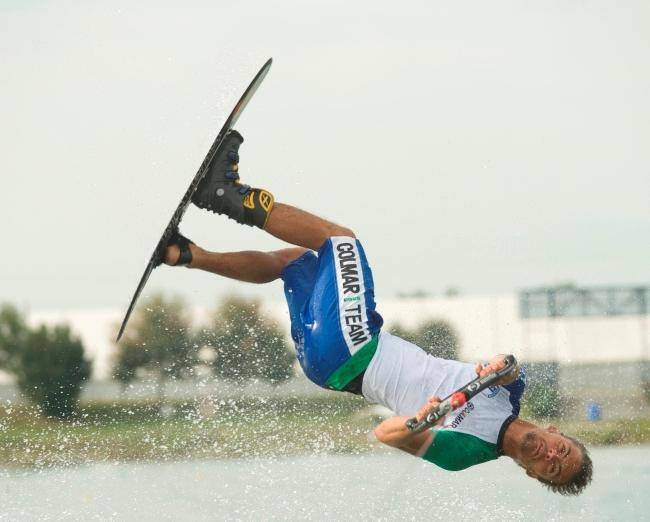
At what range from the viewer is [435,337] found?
13.7 metres

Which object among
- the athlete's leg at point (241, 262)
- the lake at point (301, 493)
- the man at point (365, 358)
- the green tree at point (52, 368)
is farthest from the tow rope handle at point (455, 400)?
the green tree at point (52, 368)

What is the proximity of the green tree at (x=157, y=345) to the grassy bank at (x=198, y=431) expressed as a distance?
70cm

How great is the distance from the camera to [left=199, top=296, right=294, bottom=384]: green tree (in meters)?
16.2

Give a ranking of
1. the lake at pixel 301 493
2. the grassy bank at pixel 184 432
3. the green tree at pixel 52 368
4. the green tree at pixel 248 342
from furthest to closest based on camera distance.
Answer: the green tree at pixel 52 368
the green tree at pixel 248 342
the grassy bank at pixel 184 432
the lake at pixel 301 493

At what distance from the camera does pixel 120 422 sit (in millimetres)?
17859

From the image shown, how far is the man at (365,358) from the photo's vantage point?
7020 mm

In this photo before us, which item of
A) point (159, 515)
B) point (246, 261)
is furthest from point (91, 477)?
point (246, 261)

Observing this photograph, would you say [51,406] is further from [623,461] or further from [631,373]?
[631,373]

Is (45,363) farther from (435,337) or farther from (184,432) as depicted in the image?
(435,337)

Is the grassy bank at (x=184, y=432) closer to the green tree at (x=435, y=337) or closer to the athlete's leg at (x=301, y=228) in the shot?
the green tree at (x=435, y=337)

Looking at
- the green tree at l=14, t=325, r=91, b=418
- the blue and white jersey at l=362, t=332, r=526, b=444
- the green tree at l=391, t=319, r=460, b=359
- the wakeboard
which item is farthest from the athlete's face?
the green tree at l=14, t=325, r=91, b=418

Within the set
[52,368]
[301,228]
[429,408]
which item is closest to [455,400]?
[429,408]

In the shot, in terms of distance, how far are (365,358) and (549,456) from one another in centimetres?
125

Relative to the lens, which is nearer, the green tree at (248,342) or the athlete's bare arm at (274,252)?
the athlete's bare arm at (274,252)
